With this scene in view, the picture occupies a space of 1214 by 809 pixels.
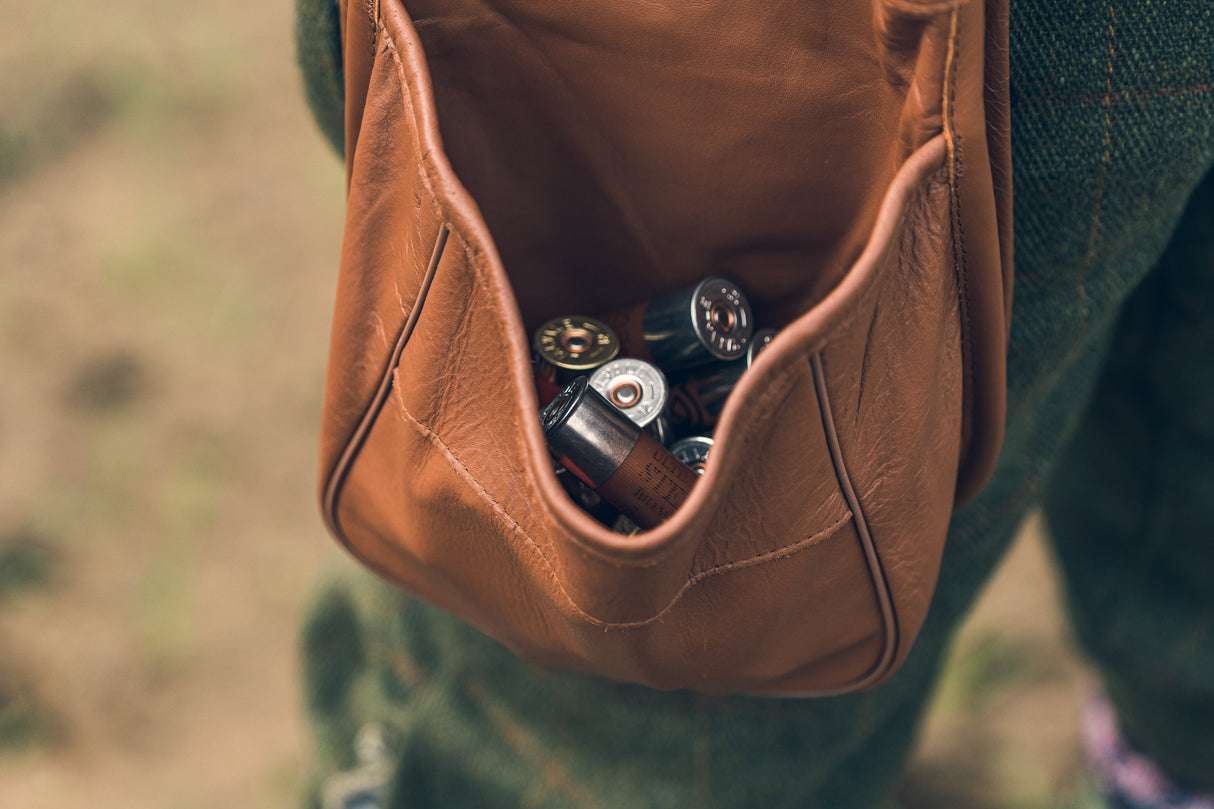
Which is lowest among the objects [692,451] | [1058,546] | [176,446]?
[176,446]

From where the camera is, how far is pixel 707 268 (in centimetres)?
85

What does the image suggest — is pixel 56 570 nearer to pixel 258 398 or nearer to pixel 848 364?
pixel 258 398

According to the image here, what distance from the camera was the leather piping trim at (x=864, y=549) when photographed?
0.58 m

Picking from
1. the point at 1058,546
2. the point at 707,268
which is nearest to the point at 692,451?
the point at 707,268

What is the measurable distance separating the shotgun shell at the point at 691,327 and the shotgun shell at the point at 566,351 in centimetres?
3

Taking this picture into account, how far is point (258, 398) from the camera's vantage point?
231 centimetres

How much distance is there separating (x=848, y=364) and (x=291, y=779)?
171cm

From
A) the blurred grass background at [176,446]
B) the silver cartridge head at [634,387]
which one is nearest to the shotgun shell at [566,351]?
the silver cartridge head at [634,387]

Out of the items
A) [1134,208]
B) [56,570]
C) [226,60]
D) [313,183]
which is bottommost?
[56,570]

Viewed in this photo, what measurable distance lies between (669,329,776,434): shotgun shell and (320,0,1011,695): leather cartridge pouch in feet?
0.26

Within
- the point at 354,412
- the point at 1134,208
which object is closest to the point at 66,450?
the point at 354,412

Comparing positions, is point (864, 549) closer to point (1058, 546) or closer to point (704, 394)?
point (704, 394)

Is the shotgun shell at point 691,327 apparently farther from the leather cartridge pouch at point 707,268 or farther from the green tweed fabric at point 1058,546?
the green tweed fabric at point 1058,546

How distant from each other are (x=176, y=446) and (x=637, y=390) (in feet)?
5.82
